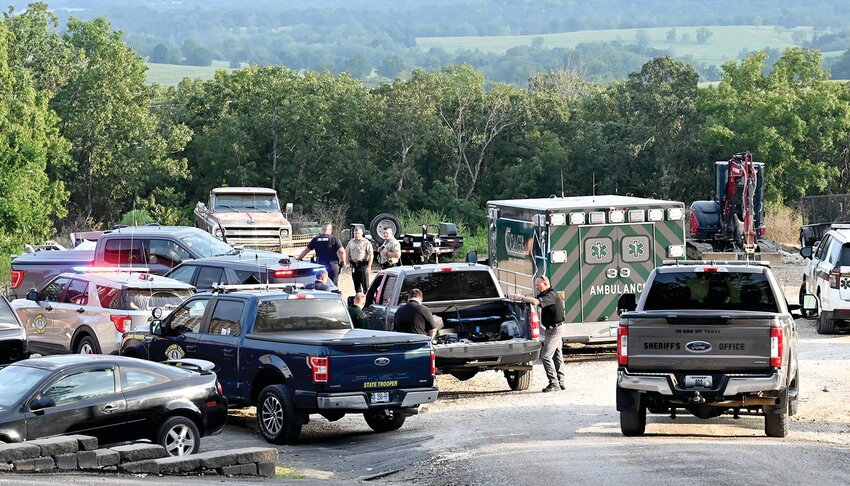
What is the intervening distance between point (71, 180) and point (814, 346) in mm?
36865

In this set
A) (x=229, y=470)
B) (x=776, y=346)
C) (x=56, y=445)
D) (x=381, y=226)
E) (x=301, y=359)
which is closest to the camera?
(x=56, y=445)

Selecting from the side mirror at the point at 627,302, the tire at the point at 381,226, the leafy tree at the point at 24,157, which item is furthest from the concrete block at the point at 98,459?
the leafy tree at the point at 24,157

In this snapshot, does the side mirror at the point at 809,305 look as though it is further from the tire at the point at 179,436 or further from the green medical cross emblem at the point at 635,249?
the tire at the point at 179,436

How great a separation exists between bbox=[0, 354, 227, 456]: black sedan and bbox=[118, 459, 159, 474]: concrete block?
0.95 meters

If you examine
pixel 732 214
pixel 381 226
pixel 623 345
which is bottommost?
pixel 623 345

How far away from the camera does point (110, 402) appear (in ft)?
47.4

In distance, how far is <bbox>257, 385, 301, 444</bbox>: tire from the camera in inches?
632

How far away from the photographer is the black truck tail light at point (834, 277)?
24.8 meters

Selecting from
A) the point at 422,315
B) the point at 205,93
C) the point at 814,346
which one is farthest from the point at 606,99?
the point at 422,315

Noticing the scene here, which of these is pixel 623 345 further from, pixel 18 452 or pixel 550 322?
pixel 18 452

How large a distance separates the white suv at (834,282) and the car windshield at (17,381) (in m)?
15.1

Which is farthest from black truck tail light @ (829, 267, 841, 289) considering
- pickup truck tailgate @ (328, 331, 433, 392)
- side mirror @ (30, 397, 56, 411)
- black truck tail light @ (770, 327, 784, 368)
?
→ side mirror @ (30, 397, 56, 411)

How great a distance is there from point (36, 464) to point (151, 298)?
786cm

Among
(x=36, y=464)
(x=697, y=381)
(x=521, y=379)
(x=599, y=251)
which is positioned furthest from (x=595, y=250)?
(x=36, y=464)
